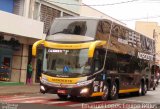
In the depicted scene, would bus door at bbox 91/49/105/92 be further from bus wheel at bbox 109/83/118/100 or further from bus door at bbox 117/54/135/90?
bus door at bbox 117/54/135/90

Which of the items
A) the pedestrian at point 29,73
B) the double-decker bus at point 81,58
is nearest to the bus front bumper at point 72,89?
the double-decker bus at point 81,58

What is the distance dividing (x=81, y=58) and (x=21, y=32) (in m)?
11.7

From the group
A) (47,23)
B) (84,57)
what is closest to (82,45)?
(84,57)

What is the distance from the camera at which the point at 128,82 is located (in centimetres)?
2542

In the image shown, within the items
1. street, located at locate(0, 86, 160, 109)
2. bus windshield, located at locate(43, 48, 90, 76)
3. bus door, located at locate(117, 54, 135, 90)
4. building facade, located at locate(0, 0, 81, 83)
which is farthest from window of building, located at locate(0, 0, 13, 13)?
bus windshield, located at locate(43, 48, 90, 76)

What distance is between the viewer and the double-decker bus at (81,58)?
772 inches

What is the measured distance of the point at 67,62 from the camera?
65.2ft

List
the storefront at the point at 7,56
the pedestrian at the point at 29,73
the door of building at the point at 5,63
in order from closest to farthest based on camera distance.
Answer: the storefront at the point at 7,56 → the door of building at the point at 5,63 → the pedestrian at the point at 29,73

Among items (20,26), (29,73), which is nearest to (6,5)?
(20,26)

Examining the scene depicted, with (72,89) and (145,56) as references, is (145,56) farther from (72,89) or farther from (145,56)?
(72,89)

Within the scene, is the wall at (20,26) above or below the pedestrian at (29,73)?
above

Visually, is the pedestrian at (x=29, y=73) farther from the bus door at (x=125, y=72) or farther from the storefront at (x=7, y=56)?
the bus door at (x=125, y=72)

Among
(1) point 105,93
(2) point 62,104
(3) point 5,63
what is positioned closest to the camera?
(2) point 62,104

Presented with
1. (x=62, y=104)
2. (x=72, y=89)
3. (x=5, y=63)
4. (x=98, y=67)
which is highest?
(x=5, y=63)
